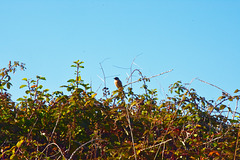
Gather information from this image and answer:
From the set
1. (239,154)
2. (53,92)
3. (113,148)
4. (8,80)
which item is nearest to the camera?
(239,154)

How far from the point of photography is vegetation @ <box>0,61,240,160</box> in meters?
3.84

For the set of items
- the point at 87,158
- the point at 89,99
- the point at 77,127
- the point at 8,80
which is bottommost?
the point at 87,158

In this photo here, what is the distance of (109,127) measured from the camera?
164 inches

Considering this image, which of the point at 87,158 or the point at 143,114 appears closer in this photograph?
the point at 87,158

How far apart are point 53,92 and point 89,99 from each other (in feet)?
1.70

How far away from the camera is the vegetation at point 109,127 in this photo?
12.6ft

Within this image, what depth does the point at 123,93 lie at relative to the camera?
452 centimetres

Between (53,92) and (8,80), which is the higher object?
(8,80)

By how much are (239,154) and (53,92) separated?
2.12 metres

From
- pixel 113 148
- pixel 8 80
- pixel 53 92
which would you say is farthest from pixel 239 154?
pixel 8 80

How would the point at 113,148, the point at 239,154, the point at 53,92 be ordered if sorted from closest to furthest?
the point at 239,154
the point at 113,148
the point at 53,92

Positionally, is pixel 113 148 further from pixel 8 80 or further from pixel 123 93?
pixel 8 80

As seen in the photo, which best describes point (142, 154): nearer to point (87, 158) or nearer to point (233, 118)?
point (87, 158)

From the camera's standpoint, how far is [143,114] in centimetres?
429
